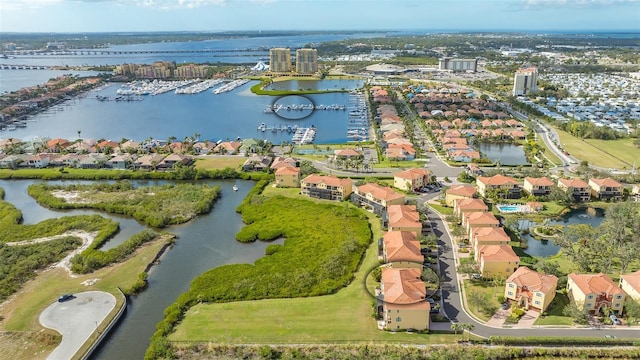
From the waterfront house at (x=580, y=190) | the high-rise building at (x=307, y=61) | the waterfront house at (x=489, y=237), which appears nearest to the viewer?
the waterfront house at (x=489, y=237)

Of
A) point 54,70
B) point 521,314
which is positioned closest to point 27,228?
point 521,314

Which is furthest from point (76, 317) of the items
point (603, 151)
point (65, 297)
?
point (603, 151)

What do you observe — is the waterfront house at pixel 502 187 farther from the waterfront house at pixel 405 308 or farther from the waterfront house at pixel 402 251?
the waterfront house at pixel 405 308

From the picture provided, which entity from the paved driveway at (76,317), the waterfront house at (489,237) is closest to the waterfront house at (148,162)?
the paved driveway at (76,317)

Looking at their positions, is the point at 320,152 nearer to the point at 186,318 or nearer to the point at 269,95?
the point at 186,318

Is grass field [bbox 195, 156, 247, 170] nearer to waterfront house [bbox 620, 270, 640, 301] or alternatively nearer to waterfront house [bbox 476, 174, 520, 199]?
waterfront house [bbox 476, 174, 520, 199]
